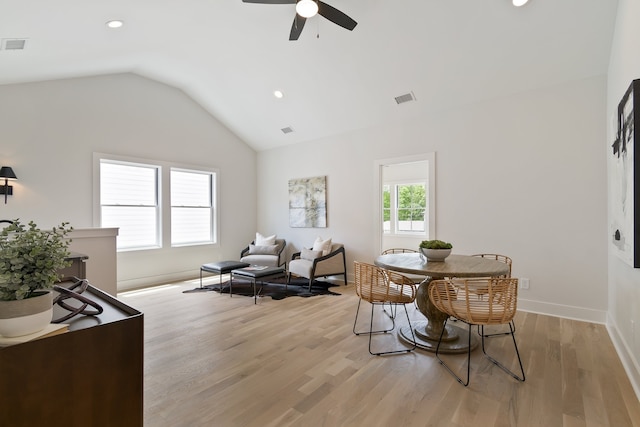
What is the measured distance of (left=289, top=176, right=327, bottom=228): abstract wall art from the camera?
614cm

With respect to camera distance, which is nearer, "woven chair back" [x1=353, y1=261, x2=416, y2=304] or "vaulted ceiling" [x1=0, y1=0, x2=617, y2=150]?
"woven chair back" [x1=353, y1=261, x2=416, y2=304]

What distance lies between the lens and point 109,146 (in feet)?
16.8

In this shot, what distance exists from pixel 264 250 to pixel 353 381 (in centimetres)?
428

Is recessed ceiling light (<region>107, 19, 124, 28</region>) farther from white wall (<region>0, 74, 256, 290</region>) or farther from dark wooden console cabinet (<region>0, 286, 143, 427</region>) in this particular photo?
dark wooden console cabinet (<region>0, 286, 143, 427</region>)

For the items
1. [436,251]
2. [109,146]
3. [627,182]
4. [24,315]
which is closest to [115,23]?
[109,146]

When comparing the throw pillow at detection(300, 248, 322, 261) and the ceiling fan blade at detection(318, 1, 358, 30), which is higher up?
the ceiling fan blade at detection(318, 1, 358, 30)

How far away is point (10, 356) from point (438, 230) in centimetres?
461

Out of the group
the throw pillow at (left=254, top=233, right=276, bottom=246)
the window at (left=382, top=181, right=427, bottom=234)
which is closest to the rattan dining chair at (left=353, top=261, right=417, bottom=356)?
the throw pillow at (left=254, top=233, right=276, bottom=246)

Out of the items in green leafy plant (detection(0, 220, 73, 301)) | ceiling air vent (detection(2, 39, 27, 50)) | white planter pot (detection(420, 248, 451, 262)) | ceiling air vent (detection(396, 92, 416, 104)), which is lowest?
white planter pot (detection(420, 248, 451, 262))

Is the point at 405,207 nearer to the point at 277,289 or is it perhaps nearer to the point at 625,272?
the point at 277,289

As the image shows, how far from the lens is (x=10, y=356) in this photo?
0.85 m

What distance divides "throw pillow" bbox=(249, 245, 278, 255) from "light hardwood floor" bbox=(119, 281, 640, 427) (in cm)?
272

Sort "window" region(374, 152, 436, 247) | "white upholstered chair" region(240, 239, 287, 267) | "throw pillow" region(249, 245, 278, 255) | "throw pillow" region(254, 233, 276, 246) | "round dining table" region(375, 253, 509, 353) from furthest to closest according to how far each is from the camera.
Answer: "window" region(374, 152, 436, 247) < "throw pillow" region(254, 233, 276, 246) < "throw pillow" region(249, 245, 278, 255) < "white upholstered chair" region(240, 239, 287, 267) < "round dining table" region(375, 253, 509, 353)

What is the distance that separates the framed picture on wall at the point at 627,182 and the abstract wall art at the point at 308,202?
13.7 feet
